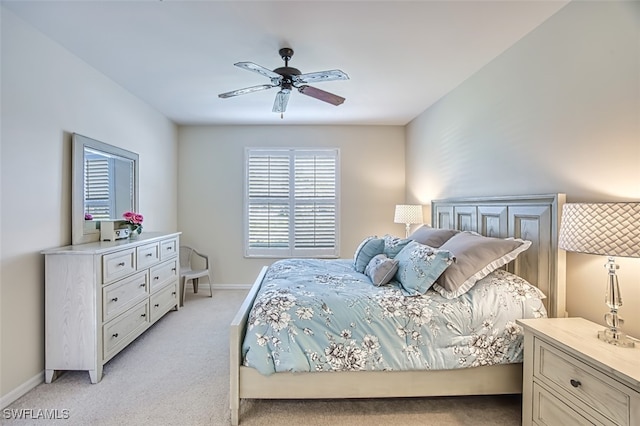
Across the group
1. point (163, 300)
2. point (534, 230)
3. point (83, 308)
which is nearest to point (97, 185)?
point (83, 308)

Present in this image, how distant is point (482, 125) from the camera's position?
9.34 feet

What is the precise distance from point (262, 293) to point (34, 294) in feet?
5.48

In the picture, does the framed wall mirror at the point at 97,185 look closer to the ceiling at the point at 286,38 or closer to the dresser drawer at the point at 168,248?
the dresser drawer at the point at 168,248

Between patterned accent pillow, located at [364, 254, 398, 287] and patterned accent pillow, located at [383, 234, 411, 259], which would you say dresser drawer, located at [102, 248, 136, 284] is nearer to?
patterned accent pillow, located at [364, 254, 398, 287]

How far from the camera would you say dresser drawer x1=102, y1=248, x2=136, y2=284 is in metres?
2.38

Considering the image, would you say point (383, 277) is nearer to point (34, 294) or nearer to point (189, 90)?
point (34, 294)

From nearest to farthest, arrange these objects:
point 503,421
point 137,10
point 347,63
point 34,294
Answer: point 503,421 → point 137,10 → point 34,294 → point 347,63

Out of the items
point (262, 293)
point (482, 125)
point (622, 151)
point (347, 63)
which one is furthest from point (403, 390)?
point (347, 63)

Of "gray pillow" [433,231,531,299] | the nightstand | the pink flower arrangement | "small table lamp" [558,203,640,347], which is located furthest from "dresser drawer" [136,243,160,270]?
"small table lamp" [558,203,640,347]

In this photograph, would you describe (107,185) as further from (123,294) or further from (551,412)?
(551,412)

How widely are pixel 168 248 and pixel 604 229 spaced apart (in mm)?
3760

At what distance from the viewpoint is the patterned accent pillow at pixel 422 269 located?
6.76 ft

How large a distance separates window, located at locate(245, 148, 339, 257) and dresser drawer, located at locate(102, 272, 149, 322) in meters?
1.98

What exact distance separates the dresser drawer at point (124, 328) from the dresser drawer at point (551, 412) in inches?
115
